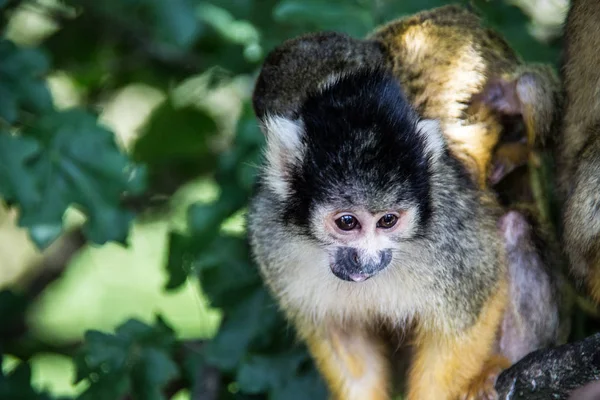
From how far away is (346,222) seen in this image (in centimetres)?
338

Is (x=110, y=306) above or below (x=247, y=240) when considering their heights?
below

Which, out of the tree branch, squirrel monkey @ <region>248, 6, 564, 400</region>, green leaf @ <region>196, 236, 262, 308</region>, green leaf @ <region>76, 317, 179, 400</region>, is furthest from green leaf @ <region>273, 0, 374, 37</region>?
the tree branch

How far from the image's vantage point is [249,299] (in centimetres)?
430

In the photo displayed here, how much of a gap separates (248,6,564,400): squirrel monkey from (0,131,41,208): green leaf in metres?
0.85

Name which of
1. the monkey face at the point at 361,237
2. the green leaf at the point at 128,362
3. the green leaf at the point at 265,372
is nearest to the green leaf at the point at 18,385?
Answer: the green leaf at the point at 128,362

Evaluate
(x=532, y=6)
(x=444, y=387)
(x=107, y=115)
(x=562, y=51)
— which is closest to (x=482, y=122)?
(x=562, y=51)

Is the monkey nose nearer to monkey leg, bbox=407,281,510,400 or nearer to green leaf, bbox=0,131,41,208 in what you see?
monkey leg, bbox=407,281,510,400

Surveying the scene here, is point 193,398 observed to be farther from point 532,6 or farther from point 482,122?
point 532,6

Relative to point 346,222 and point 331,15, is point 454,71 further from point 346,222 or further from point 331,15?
point 346,222

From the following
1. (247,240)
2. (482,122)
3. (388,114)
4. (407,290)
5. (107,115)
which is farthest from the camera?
(107,115)

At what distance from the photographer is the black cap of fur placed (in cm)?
331

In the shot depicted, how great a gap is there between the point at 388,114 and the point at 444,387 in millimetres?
1049

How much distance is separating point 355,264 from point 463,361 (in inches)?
25.9

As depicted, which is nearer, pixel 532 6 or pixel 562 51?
pixel 562 51
